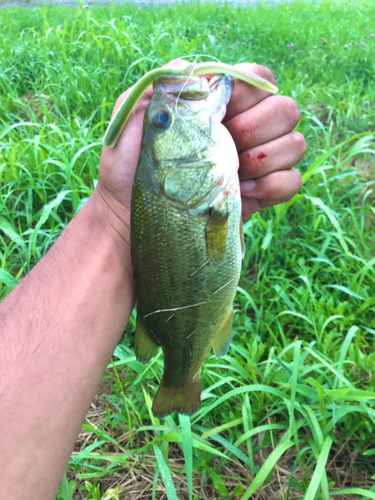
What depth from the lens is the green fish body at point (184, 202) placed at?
4.14ft

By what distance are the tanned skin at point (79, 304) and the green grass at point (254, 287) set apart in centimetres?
44

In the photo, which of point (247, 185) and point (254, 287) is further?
point (254, 287)

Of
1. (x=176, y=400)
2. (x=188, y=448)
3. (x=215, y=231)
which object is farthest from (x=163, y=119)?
(x=188, y=448)

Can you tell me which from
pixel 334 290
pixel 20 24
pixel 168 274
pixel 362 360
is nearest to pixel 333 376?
pixel 362 360

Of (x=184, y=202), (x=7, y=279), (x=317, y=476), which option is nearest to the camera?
(x=184, y=202)

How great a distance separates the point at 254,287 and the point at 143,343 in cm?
119

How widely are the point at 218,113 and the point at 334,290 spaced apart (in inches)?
61.2

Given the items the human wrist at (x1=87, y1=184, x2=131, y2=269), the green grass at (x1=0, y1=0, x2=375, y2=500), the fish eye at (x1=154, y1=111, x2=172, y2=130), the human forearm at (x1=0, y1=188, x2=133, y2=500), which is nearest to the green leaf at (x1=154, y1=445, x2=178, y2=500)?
the green grass at (x1=0, y1=0, x2=375, y2=500)

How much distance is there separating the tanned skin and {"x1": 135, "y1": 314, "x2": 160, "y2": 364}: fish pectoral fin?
0.42ft

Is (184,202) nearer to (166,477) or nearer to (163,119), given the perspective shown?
(163,119)

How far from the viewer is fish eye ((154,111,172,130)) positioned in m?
1.28

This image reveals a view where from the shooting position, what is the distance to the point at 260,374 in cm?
189

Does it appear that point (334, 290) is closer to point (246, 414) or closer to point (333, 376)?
point (333, 376)

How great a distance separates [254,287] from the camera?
244 cm
